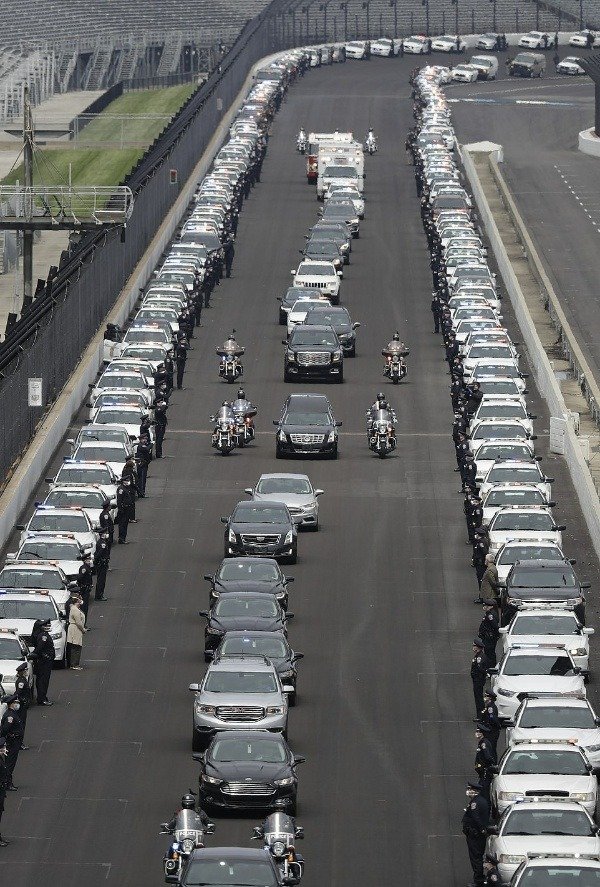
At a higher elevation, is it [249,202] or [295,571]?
[249,202]

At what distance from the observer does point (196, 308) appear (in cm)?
7012

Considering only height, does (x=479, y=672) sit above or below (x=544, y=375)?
below

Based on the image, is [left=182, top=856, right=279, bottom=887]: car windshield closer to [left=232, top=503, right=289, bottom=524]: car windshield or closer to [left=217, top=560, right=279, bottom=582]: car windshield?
[left=217, top=560, right=279, bottom=582]: car windshield

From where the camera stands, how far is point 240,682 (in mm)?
32906

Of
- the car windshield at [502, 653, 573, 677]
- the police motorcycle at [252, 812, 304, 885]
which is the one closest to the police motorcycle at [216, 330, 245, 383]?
the car windshield at [502, 653, 573, 677]

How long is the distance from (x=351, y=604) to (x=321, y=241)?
39500 millimetres

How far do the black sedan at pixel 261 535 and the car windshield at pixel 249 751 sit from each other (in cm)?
1345

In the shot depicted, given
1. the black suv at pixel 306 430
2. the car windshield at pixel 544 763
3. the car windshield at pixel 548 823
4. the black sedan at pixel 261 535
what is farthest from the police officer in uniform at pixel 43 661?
the black suv at pixel 306 430

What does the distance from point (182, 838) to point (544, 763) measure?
543 cm

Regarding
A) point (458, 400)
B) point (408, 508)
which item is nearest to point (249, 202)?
point (458, 400)

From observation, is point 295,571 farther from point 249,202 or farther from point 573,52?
point 573,52

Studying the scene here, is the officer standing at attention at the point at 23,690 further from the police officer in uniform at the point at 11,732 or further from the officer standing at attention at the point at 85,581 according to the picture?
the officer standing at attention at the point at 85,581

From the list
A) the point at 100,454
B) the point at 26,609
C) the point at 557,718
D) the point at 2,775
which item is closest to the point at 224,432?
the point at 100,454

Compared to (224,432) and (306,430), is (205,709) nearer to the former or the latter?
(306,430)
